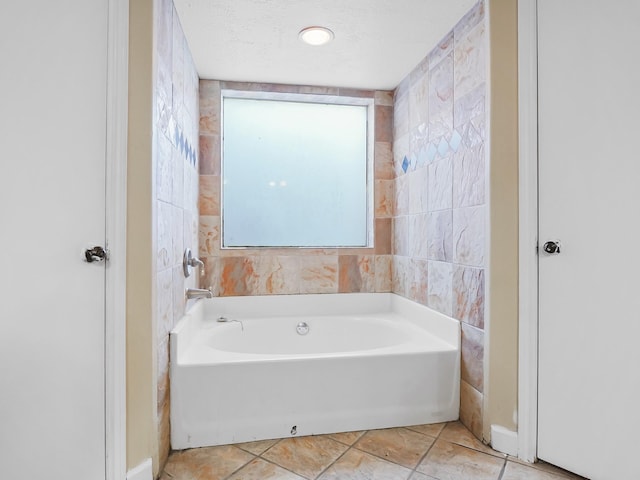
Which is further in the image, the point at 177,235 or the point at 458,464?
the point at 177,235

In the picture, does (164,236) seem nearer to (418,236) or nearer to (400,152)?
(418,236)

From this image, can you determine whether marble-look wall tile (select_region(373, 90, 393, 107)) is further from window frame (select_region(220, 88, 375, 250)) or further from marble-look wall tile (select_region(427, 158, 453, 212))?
marble-look wall tile (select_region(427, 158, 453, 212))

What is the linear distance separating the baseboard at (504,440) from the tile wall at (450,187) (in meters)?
0.09

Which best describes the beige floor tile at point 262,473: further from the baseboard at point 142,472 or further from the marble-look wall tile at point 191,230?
the marble-look wall tile at point 191,230

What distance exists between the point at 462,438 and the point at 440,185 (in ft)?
4.17

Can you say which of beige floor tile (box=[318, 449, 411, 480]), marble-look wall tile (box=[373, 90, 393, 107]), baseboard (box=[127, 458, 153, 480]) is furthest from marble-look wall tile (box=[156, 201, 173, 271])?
marble-look wall tile (box=[373, 90, 393, 107])

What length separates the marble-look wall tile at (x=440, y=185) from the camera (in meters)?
1.94

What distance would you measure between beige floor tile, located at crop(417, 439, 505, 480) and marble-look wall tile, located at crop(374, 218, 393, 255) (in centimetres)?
136

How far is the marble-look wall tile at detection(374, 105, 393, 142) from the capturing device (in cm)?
269

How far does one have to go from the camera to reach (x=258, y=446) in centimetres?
162
